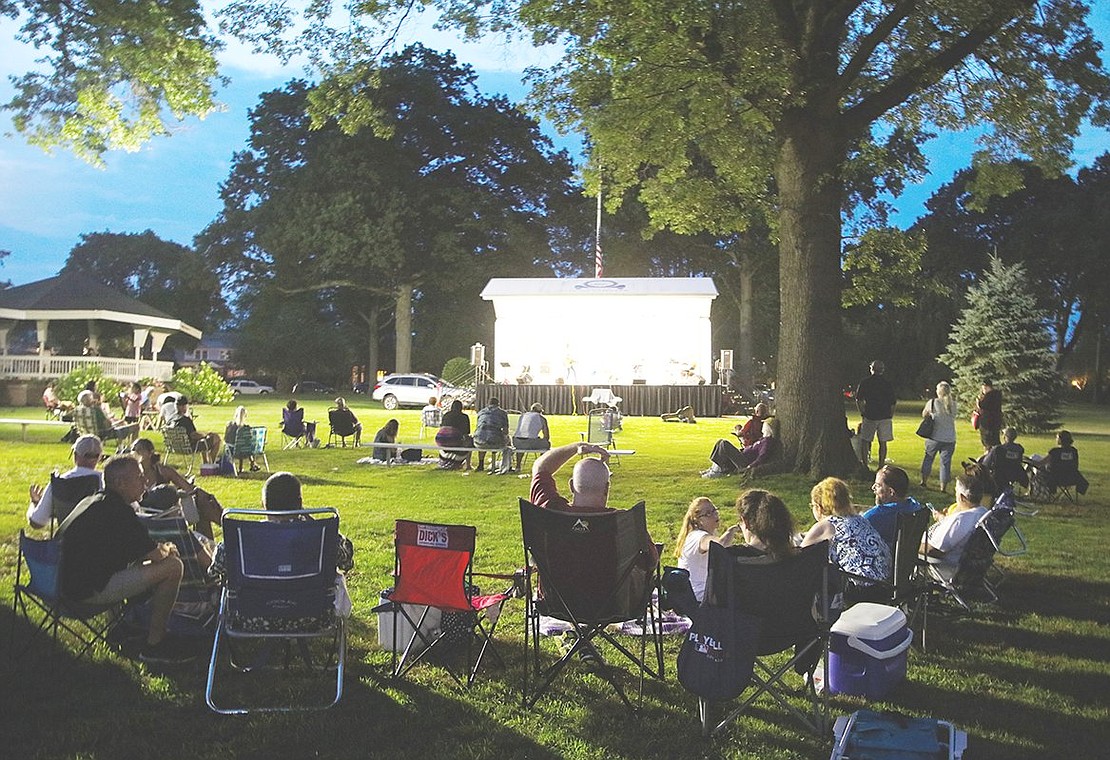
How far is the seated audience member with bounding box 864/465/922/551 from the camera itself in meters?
4.79

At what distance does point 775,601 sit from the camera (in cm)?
365

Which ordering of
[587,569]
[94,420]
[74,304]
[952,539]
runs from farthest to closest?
[74,304] < [94,420] < [952,539] < [587,569]

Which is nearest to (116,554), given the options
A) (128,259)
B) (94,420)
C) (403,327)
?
(94,420)

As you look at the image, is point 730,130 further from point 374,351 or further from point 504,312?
point 374,351

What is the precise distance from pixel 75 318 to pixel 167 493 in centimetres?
2810

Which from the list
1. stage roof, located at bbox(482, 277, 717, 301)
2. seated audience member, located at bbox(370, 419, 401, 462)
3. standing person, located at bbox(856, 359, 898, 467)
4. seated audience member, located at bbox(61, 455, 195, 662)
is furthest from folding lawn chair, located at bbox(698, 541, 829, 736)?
stage roof, located at bbox(482, 277, 717, 301)

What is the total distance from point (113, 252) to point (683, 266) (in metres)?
45.7

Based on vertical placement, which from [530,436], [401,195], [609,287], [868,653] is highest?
[401,195]

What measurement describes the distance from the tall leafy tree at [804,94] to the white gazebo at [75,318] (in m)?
19.0

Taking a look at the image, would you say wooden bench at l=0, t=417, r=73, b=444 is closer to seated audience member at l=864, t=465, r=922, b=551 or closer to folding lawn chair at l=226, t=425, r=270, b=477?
folding lawn chair at l=226, t=425, r=270, b=477

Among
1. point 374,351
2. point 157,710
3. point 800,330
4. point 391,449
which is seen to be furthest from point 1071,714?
point 374,351

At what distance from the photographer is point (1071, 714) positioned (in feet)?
13.0

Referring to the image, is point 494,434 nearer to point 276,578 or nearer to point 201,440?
point 201,440

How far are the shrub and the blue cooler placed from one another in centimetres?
2492
